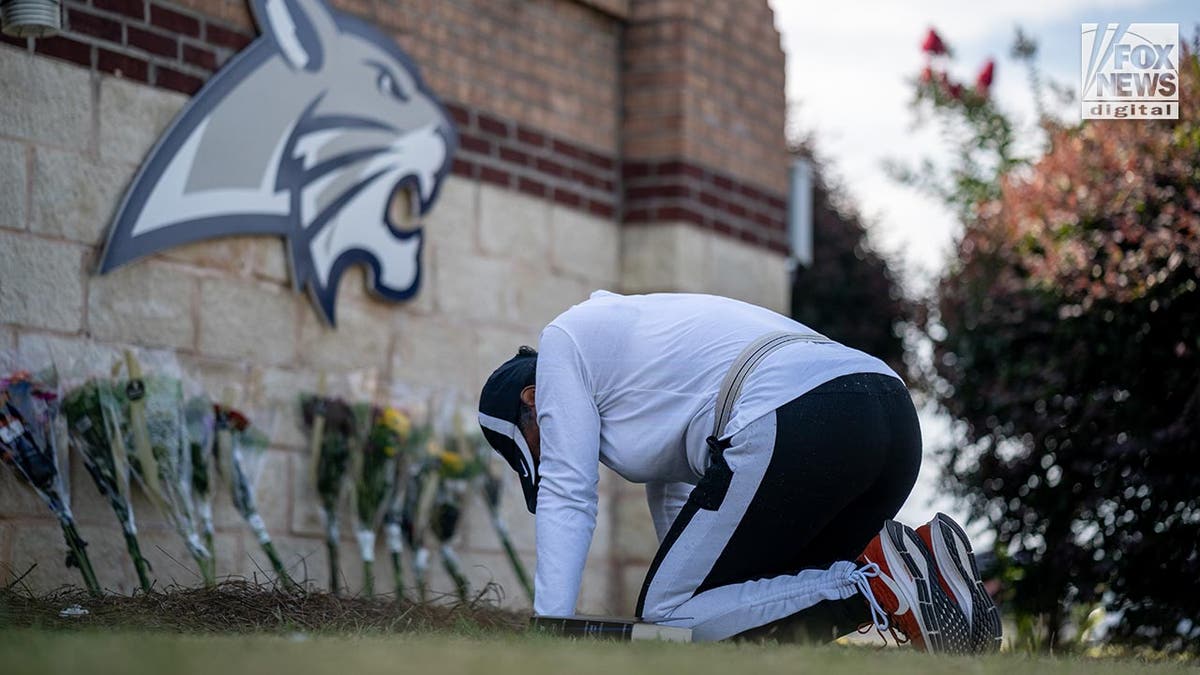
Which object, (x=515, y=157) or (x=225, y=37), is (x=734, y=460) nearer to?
(x=225, y=37)

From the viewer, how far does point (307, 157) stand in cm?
629

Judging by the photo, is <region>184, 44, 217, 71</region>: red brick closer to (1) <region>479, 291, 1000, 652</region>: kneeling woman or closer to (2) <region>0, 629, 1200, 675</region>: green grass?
(1) <region>479, 291, 1000, 652</region>: kneeling woman

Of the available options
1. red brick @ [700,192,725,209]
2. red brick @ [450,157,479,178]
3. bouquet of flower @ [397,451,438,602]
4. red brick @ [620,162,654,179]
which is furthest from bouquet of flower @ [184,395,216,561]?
red brick @ [700,192,725,209]

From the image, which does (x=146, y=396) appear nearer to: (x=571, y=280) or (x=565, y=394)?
(x=565, y=394)

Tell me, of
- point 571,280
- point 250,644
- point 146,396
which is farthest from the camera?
point 571,280

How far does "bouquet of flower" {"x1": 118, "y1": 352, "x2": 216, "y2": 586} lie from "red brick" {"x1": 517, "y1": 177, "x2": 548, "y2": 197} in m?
2.28

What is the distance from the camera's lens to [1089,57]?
24.2 ft

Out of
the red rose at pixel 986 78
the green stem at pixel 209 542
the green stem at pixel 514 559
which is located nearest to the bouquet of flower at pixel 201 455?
the green stem at pixel 209 542

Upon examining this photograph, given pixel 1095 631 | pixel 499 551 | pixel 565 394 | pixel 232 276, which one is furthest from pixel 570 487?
pixel 1095 631

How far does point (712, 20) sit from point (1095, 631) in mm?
3504

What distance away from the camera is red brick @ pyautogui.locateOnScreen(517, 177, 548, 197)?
741 centimetres

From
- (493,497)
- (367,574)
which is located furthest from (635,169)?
(367,574)

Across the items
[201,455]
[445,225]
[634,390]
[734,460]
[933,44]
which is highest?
[933,44]

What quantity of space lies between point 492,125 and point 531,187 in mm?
361
